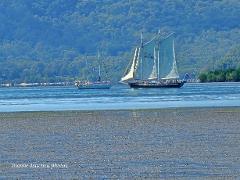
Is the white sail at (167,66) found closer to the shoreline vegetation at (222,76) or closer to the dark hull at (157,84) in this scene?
the dark hull at (157,84)

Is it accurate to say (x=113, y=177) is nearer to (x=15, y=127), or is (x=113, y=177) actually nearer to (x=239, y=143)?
(x=239, y=143)

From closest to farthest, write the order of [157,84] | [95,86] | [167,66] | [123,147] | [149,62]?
1. [123,147]
2. [167,66]
3. [157,84]
4. [149,62]
5. [95,86]

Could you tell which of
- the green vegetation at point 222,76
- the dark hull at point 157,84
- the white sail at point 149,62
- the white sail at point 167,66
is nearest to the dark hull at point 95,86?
the white sail at point 149,62

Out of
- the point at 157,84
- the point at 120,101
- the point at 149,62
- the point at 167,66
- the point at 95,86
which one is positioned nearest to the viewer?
the point at 120,101

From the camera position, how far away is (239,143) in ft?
99.7

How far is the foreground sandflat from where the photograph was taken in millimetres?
24547

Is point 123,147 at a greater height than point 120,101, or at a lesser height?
greater

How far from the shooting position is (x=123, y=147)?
1200 inches

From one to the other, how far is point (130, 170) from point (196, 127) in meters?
14.6

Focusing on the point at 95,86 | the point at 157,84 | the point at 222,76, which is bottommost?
the point at 222,76

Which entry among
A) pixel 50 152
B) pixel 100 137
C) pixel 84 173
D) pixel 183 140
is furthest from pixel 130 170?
pixel 100 137

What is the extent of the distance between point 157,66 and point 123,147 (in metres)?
95.7

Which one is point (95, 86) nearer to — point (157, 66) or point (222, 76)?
point (157, 66)

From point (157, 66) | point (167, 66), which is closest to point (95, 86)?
point (157, 66)
